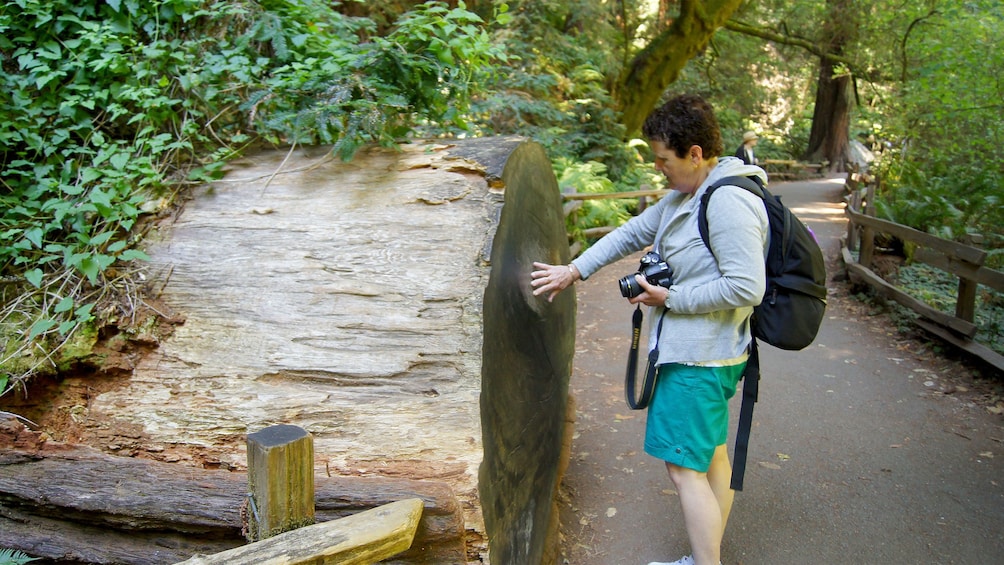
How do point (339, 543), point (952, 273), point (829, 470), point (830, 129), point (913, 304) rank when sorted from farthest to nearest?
point (830, 129) < point (913, 304) < point (952, 273) < point (829, 470) < point (339, 543)

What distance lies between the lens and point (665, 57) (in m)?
15.0

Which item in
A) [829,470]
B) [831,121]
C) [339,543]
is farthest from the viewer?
[831,121]

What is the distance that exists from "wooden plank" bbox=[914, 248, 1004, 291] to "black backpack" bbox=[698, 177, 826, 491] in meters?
4.08

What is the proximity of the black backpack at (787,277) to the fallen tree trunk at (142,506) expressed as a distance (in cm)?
137

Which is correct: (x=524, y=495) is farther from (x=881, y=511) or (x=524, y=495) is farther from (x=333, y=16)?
(x=333, y=16)

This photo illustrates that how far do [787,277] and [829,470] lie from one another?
7.65 feet

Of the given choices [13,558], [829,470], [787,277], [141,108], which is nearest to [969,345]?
[829,470]

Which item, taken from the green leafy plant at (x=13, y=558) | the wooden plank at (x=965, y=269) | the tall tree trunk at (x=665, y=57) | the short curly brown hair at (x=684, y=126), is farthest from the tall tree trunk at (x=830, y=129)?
the green leafy plant at (x=13, y=558)

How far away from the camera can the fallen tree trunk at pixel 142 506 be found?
84.0 inches

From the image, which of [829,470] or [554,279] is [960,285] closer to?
[829,470]

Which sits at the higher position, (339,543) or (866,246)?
(339,543)

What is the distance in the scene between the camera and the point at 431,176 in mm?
3164

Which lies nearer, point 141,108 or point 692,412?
point 692,412

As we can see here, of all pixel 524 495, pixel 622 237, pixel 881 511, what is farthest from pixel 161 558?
pixel 881 511
